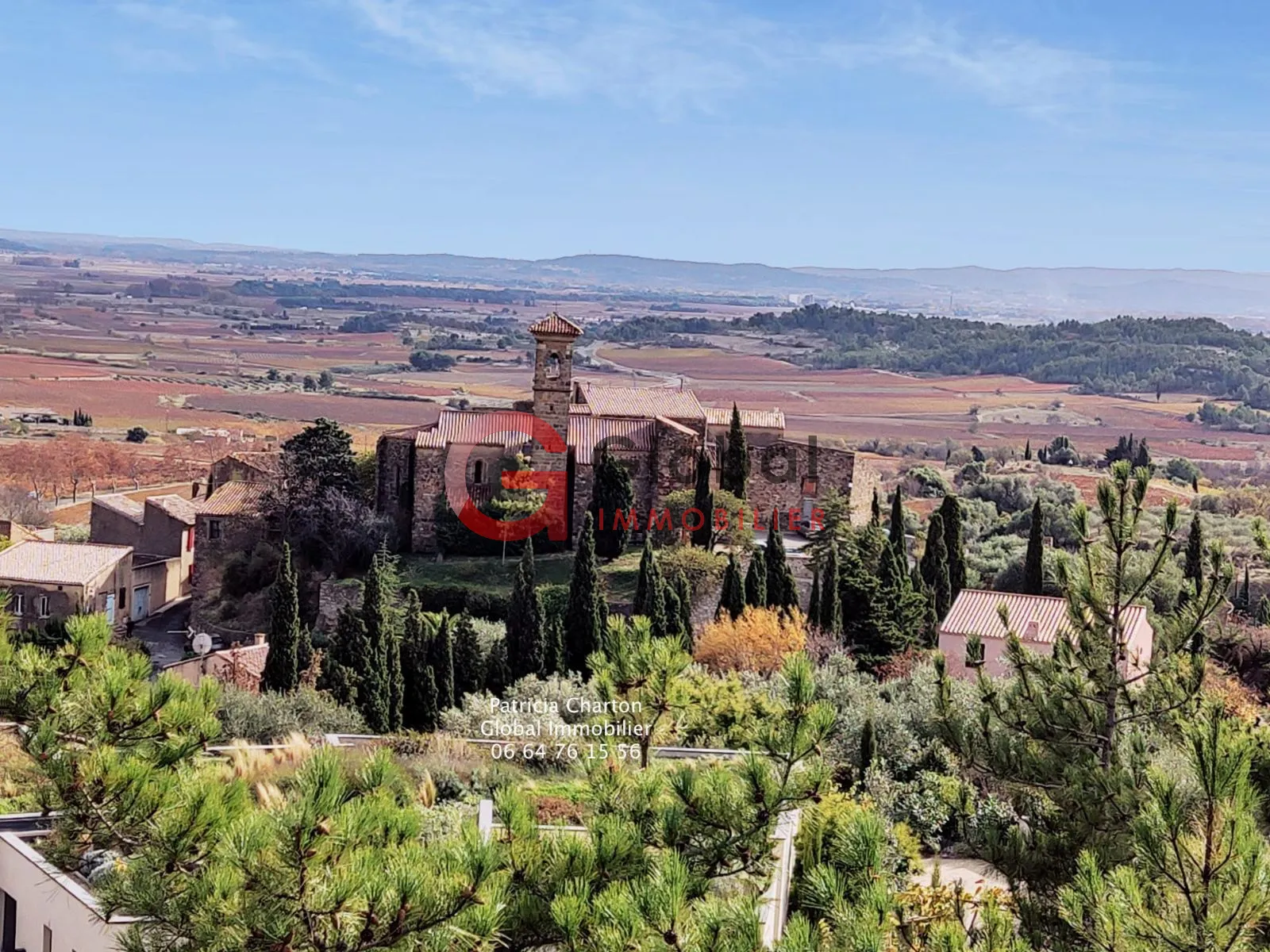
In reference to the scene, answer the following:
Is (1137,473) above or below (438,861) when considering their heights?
above

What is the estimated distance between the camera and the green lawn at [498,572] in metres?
25.7

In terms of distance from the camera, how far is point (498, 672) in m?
21.2

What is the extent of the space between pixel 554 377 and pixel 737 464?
12.4ft

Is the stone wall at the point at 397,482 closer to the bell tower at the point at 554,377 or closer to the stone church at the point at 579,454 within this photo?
the stone church at the point at 579,454

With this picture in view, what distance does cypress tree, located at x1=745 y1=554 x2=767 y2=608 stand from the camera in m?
23.6

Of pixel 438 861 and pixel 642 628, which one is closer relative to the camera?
pixel 438 861

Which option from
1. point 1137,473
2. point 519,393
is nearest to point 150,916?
point 1137,473

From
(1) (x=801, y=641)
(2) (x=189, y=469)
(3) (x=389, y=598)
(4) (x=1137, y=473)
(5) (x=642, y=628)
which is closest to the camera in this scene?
(5) (x=642, y=628)

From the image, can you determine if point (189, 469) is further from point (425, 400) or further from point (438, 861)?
point (438, 861)

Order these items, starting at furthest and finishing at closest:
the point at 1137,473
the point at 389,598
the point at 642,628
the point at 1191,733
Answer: the point at 389,598 → the point at 1137,473 → the point at 642,628 → the point at 1191,733

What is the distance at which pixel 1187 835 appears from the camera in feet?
20.6

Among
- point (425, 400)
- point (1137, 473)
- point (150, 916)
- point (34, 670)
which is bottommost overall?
point (425, 400)

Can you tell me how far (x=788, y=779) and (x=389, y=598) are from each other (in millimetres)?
17043

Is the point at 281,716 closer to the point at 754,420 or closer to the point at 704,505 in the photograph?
the point at 704,505
